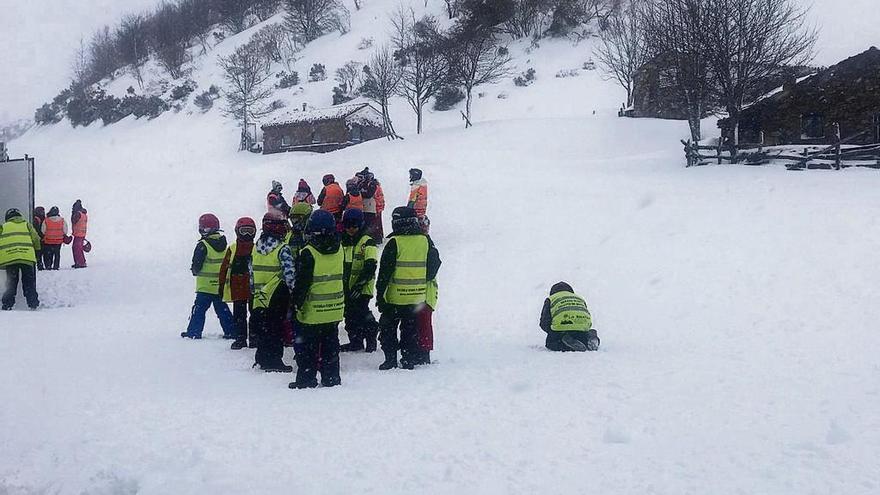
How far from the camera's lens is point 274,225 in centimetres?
702

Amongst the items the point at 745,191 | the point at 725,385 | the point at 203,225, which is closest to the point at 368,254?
the point at 203,225

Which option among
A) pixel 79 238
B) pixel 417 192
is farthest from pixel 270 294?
pixel 79 238

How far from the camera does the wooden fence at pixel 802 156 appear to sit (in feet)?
67.1

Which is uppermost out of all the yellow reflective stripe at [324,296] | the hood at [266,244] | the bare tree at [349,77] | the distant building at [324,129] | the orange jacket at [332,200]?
the bare tree at [349,77]

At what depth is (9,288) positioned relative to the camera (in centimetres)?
1077

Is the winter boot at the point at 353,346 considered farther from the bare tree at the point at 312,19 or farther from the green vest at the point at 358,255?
the bare tree at the point at 312,19

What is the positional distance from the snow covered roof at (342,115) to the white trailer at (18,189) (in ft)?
109

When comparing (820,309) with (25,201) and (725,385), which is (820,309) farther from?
(25,201)

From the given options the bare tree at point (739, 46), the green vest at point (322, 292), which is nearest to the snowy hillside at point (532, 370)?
the green vest at point (322, 292)

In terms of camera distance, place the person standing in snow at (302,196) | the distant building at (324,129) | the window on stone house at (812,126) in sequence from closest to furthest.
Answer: the person standing in snow at (302,196)
the window on stone house at (812,126)
the distant building at (324,129)

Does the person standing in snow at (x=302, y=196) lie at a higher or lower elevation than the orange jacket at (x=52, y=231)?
higher

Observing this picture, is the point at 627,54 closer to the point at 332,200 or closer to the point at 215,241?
the point at 332,200

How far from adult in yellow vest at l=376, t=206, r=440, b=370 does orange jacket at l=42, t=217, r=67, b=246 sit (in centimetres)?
1194

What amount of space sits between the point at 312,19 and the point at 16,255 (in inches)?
2993
